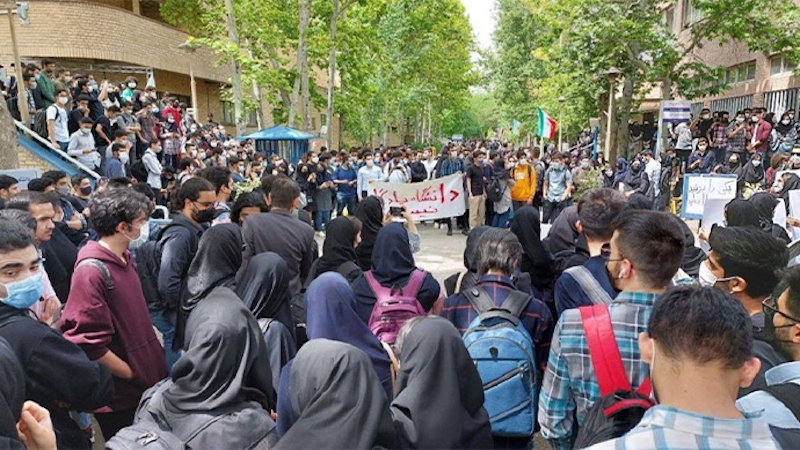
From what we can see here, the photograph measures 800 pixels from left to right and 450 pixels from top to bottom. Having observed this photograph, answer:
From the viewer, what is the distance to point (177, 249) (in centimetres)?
390

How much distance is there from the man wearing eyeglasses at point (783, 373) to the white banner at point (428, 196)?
26.6ft

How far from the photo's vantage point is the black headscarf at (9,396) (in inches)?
65.1

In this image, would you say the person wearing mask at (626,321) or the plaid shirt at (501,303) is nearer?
the person wearing mask at (626,321)

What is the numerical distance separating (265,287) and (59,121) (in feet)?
34.3

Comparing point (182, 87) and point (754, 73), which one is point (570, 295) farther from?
point (182, 87)

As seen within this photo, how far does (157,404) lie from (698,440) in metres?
2.13

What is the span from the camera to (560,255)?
13.6 feet

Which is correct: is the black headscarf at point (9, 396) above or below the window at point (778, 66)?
below

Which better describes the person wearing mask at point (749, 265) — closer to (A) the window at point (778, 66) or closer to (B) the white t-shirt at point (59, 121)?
(B) the white t-shirt at point (59, 121)

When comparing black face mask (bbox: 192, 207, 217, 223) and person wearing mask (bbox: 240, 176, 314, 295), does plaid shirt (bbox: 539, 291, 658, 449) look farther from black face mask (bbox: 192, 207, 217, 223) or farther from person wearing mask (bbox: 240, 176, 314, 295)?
black face mask (bbox: 192, 207, 217, 223)

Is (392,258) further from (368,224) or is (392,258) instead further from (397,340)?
(368,224)

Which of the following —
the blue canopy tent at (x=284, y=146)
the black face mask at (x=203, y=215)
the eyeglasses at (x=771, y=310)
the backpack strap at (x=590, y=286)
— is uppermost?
the blue canopy tent at (x=284, y=146)

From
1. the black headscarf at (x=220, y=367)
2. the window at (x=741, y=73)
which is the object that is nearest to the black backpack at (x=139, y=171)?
the black headscarf at (x=220, y=367)

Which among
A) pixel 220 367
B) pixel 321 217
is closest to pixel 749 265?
pixel 220 367
